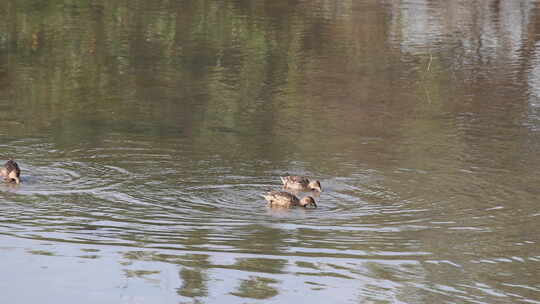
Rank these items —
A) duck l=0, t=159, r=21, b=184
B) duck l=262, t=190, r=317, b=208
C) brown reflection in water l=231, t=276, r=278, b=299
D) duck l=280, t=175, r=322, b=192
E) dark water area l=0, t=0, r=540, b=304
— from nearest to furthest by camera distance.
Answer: brown reflection in water l=231, t=276, r=278, b=299, dark water area l=0, t=0, r=540, b=304, duck l=262, t=190, r=317, b=208, duck l=0, t=159, r=21, b=184, duck l=280, t=175, r=322, b=192

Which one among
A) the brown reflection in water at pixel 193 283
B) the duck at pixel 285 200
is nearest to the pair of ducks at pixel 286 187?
the duck at pixel 285 200

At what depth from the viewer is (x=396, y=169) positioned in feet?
43.8

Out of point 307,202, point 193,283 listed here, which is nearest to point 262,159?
point 307,202

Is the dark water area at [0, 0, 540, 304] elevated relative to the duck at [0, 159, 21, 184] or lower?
lower

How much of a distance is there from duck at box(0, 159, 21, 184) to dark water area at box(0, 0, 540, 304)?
0.42 feet

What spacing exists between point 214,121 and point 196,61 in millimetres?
5365

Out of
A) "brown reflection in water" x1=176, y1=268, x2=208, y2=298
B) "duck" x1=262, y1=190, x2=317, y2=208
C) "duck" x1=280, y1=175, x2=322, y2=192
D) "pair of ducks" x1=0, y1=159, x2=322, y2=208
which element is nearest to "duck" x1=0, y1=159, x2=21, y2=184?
"pair of ducks" x1=0, y1=159, x2=322, y2=208

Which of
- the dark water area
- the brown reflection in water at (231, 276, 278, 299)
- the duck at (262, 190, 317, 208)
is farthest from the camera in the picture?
the duck at (262, 190, 317, 208)

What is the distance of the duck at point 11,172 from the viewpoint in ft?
38.8

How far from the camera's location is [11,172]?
11.8m

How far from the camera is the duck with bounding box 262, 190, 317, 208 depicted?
37.4 feet

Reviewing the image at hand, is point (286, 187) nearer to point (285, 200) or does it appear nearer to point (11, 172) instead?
point (285, 200)

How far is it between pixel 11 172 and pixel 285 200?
2.85 m

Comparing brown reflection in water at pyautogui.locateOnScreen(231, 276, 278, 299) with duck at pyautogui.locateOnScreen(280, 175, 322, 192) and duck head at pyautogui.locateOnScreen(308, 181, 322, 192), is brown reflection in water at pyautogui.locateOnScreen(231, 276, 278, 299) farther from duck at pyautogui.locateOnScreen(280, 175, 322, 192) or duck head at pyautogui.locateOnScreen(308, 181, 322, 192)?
duck head at pyautogui.locateOnScreen(308, 181, 322, 192)
